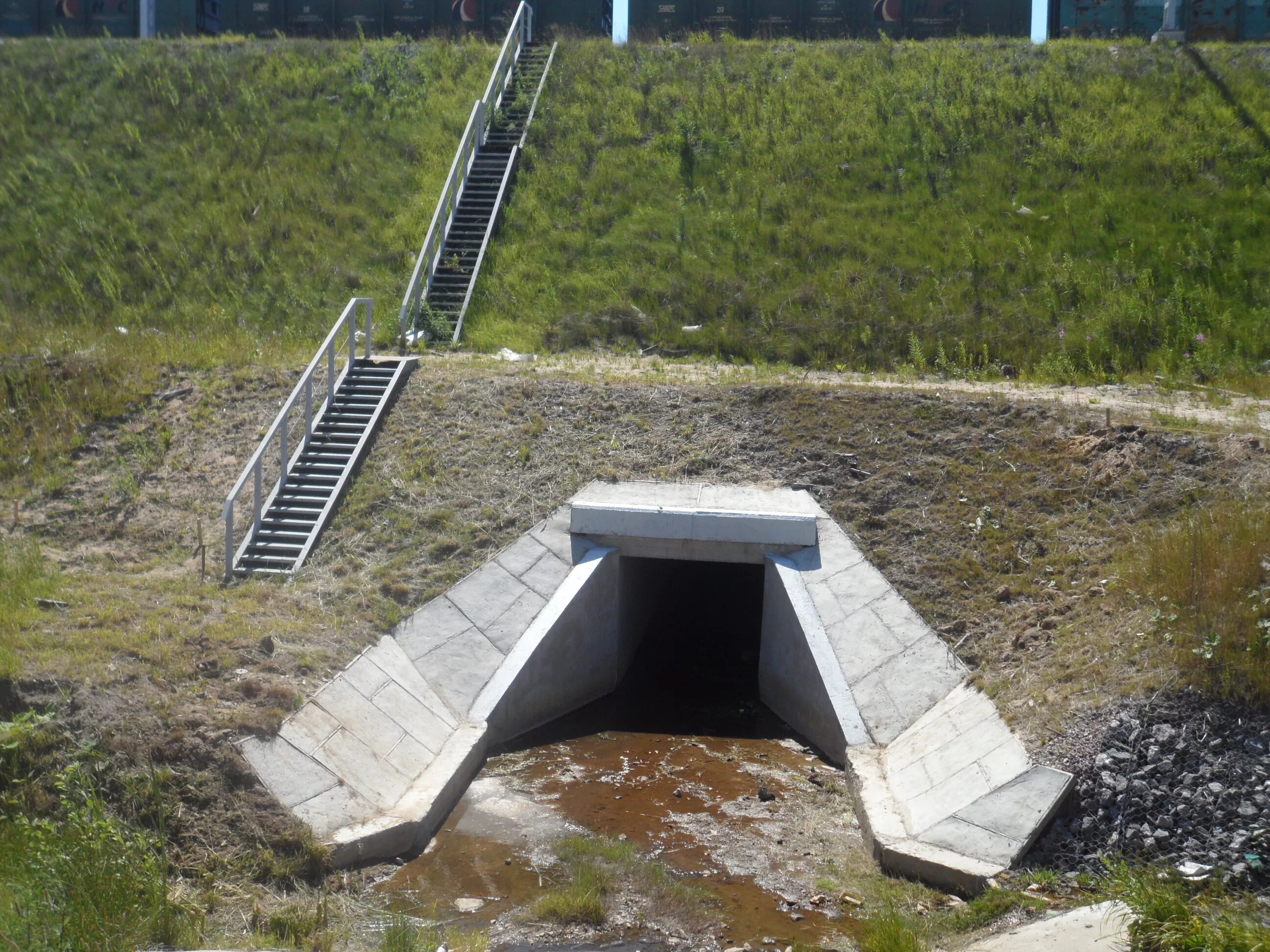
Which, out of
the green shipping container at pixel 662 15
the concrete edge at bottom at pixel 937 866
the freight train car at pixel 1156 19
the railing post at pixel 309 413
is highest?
the green shipping container at pixel 662 15

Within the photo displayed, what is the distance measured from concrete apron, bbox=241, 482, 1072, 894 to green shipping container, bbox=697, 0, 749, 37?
18109 mm

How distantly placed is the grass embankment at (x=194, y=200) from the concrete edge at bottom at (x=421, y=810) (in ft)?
24.2

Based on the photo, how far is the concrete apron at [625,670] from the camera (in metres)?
8.35

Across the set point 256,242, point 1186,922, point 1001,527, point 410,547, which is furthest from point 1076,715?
point 256,242

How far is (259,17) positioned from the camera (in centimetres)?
2959

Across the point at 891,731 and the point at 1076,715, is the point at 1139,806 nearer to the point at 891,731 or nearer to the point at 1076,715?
the point at 1076,715

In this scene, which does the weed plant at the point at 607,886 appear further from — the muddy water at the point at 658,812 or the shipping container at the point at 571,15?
the shipping container at the point at 571,15

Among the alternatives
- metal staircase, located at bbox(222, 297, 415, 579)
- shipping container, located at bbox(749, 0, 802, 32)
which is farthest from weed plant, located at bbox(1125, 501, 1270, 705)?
shipping container, located at bbox(749, 0, 802, 32)

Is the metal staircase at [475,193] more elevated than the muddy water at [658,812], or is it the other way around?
the metal staircase at [475,193]

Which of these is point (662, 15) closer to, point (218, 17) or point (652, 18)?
point (652, 18)

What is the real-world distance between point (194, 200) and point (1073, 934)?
20.4 m

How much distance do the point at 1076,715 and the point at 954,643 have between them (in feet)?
6.93

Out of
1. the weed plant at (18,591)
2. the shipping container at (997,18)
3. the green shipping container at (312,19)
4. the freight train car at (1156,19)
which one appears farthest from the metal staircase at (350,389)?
the freight train car at (1156,19)

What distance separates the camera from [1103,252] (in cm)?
1930
